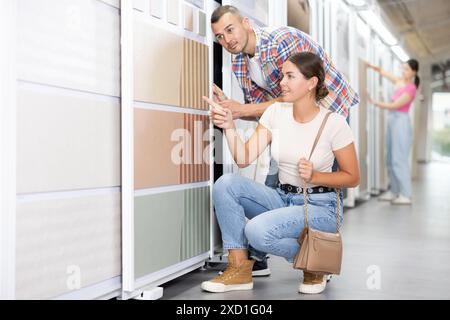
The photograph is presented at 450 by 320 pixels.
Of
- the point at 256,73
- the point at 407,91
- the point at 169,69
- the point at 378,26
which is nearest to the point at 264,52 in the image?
the point at 256,73

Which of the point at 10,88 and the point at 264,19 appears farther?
the point at 264,19

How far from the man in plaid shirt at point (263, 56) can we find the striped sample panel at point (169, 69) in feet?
0.45

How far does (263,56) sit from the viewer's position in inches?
109

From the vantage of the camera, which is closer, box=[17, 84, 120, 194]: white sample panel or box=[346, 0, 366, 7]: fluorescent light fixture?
box=[17, 84, 120, 194]: white sample panel

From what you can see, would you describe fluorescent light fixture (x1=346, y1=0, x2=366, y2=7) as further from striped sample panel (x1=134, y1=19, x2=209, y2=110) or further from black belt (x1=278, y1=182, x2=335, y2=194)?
black belt (x1=278, y1=182, x2=335, y2=194)

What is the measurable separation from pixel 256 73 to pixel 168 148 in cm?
65

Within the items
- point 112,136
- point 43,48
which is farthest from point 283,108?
point 43,48

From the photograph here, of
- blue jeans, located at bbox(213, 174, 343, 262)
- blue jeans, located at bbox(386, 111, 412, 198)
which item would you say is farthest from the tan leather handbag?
blue jeans, located at bbox(386, 111, 412, 198)

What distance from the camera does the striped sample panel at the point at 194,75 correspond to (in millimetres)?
2680

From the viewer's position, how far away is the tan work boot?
2.57 meters

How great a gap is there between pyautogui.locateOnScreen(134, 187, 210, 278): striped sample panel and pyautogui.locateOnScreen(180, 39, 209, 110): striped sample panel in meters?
0.42
